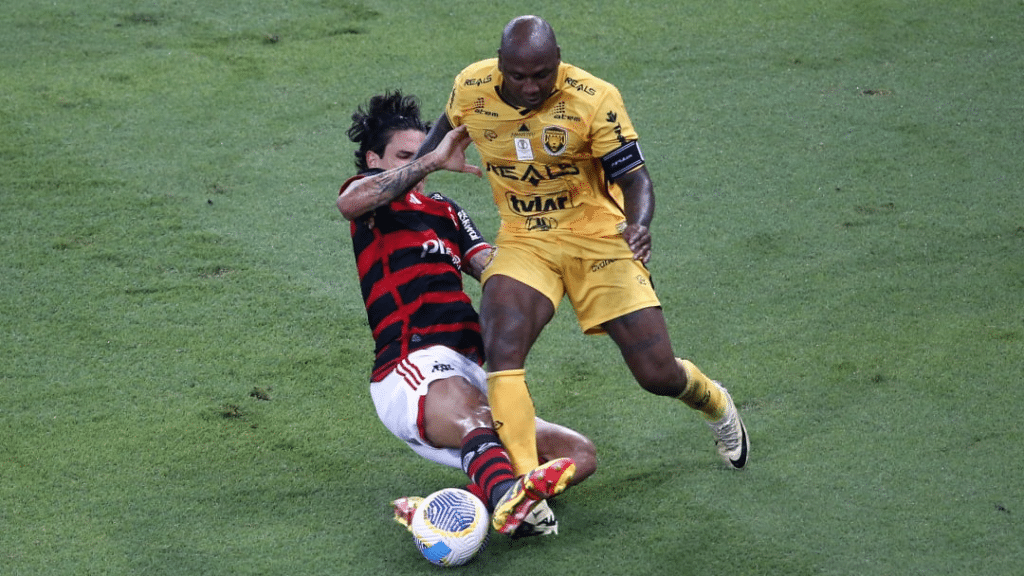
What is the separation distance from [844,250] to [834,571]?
291 centimetres

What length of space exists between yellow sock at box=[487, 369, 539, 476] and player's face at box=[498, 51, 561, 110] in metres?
1.00

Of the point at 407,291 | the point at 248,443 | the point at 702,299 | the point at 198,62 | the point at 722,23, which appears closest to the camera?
the point at 407,291

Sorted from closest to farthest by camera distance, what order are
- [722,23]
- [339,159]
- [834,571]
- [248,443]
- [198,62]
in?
1. [834,571]
2. [248,443]
3. [339,159]
4. [198,62]
5. [722,23]

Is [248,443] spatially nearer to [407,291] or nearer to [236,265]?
[407,291]

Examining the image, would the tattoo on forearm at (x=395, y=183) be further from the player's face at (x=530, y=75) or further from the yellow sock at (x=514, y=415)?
the yellow sock at (x=514, y=415)

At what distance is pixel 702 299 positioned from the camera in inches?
256

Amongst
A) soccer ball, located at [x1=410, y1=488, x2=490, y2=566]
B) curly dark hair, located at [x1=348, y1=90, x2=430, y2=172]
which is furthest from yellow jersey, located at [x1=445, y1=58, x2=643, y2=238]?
soccer ball, located at [x1=410, y1=488, x2=490, y2=566]

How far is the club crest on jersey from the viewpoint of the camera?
15.1 feet

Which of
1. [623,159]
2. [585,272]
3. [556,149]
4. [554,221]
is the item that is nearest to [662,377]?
[585,272]

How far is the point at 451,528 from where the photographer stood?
437cm

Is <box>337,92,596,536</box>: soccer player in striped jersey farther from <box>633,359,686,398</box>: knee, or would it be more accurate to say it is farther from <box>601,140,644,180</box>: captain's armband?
<box>601,140,644,180</box>: captain's armband

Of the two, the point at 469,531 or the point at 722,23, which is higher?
the point at 722,23

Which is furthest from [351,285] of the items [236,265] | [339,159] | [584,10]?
[584,10]

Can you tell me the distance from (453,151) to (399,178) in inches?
9.5
